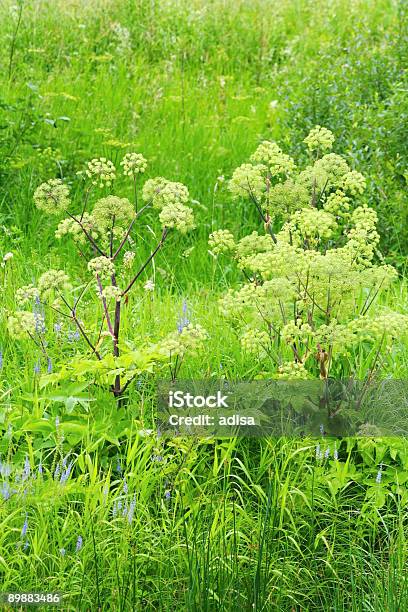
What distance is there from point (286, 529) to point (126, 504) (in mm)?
669

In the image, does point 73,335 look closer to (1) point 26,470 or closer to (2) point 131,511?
(1) point 26,470

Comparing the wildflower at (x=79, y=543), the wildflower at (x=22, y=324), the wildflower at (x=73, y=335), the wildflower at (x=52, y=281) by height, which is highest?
the wildflower at (x=52, y=281)

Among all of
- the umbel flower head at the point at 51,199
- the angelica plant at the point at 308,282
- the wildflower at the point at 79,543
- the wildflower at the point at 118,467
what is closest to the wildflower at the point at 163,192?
the angelica plant at the point at 308,282

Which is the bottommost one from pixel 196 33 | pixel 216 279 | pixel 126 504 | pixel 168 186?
pixel 126 504

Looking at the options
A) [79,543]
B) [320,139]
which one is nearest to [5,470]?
[79,543]

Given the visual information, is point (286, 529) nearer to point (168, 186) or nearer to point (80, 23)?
point (168, 186)

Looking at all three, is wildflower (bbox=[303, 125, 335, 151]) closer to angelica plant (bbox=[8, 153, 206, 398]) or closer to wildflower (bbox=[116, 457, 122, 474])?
angelica plant (bbox=[8, 153, 206, 398])

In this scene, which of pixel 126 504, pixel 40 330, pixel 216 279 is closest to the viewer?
pixel 126 504

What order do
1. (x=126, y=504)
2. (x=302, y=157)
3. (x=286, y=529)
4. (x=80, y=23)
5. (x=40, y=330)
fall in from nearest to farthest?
1. (x=126, y=504)
2. (x=286, y=529)
3. (x=40, y=330)
4. (x=302, y=157)
5. (x=80, y=23)

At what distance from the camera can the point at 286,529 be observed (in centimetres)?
348

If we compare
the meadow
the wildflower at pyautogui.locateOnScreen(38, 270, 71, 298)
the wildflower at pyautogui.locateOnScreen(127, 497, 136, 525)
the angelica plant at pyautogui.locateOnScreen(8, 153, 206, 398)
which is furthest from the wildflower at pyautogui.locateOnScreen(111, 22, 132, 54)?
the wildflower at pyautogui.locateOnScreen(127, 497, 136, 525)

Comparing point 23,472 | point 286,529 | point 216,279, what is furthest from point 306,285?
point 216,279

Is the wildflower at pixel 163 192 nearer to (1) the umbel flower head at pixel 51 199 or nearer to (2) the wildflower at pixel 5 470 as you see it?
(1) the umbel flower head at pixel 51 199

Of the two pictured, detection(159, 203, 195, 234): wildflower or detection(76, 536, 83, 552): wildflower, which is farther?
detection(159, 203, 195, 234): wildflower
